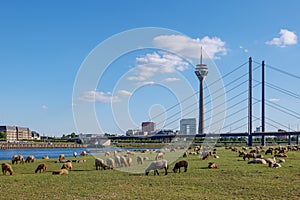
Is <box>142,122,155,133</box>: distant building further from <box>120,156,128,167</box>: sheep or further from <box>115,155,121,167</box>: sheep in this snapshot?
<box>115,155,121,167</box>: sheep

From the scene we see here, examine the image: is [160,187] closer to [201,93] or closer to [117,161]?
[117,161]

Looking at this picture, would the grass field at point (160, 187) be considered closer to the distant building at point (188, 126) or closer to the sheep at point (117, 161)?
the sheep at point (117, 161)

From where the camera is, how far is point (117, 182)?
2259cm

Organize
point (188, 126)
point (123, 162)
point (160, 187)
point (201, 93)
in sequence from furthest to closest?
point (201, 93) < point (188, 126) < point (123, 162) < point (160, 187)

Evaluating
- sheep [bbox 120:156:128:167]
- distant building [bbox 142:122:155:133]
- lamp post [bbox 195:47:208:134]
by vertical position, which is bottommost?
sheep [bbox 120:156:128:167]

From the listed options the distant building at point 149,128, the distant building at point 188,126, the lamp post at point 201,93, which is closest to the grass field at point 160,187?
the distant building at point 149,128

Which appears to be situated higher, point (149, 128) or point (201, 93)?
point (201, 93)

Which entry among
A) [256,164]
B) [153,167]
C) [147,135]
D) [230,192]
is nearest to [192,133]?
[147,135]

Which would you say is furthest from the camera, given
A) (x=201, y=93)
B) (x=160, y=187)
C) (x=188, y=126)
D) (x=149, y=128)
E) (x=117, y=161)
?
(x=201, y=93)

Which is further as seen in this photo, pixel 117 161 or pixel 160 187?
pixel 117 161

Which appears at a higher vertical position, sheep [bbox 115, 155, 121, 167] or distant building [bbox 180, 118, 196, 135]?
distant building [bbox 180, 118, 196, 135]

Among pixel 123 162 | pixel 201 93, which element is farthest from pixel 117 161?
pixel 201 93

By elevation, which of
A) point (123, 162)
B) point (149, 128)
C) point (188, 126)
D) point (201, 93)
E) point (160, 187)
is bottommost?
point (123, 162)

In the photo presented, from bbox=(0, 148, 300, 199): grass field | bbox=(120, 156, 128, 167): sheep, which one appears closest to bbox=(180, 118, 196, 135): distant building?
bbox=(120, 156, 128, 167): sheep
